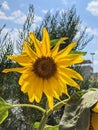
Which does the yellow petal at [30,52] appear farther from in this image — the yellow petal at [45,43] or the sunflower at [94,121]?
the sunflower at [94,121]

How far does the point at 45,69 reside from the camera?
0.69 metres

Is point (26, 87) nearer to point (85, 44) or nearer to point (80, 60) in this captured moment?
point (80, 60)

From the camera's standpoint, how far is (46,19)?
5.73 meters

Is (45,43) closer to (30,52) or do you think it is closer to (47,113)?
(30,52)

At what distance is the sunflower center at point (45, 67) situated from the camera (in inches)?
26.5

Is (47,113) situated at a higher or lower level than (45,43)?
lower

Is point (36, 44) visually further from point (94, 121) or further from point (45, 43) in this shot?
point (94, 121)

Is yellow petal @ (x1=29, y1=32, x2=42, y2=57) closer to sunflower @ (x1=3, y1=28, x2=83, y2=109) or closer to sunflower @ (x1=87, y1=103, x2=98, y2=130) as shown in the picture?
sunflower @ (x1=3, y1=28, x2=83, y2=109)

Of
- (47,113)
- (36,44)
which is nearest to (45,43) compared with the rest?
(36,44)

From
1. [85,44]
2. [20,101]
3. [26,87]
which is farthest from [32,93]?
[85,44]

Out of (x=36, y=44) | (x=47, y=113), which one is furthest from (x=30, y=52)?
(x=47, y=113)

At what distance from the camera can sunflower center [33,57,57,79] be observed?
0.67 metres

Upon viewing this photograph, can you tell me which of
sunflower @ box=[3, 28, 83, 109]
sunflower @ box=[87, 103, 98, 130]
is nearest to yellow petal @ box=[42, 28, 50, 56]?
sunflower @ box=[3, 28, 83, 109]

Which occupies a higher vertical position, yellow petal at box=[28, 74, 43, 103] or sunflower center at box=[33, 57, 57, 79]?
sunflower center at box=[33, 57, 57, 79]
